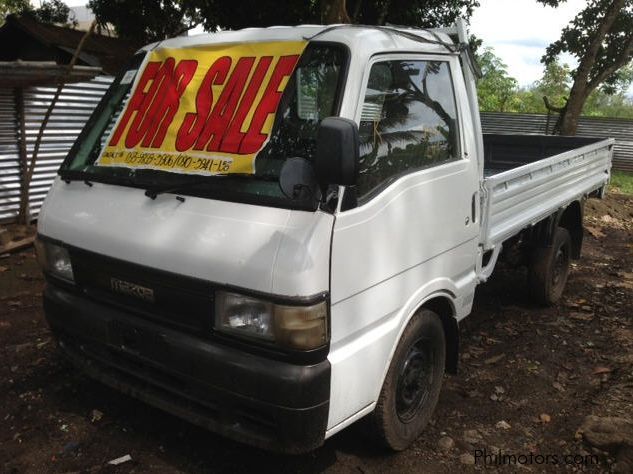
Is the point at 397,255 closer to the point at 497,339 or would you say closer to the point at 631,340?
the point at 497,339

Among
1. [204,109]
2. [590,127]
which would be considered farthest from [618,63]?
[204,109]

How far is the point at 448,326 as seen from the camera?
3143 mm

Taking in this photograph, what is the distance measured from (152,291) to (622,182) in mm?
13472

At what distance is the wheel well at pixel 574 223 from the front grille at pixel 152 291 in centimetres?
398

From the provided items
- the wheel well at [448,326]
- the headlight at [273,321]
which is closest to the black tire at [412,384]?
the wheel well at [448,326]

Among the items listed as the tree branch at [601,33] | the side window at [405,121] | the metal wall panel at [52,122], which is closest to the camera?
the side window at [405,121]

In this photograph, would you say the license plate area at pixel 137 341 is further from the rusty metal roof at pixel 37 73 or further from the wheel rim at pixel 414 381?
the rusty metal roof at pixel 37 73

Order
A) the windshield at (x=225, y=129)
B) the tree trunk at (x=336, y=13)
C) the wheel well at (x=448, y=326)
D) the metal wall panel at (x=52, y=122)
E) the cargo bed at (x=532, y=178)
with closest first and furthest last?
the windshield at (x=225, y=129)
the wheel well at (x=448, y=326)
the cargo bed at (x=532, y=178)
the metal wall panel at (x=52, y=122)
the tree trunk at (x=336, y=13)

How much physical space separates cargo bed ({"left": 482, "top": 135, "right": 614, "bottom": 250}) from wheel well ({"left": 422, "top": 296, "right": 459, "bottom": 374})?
1.82 feet

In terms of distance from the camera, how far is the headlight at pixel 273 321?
2.07m

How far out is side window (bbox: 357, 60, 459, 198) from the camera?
2486 mm

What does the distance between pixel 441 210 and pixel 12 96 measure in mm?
6139

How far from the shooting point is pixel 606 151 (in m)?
5.99

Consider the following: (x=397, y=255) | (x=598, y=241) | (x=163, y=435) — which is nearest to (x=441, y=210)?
(x=397, y=255)
